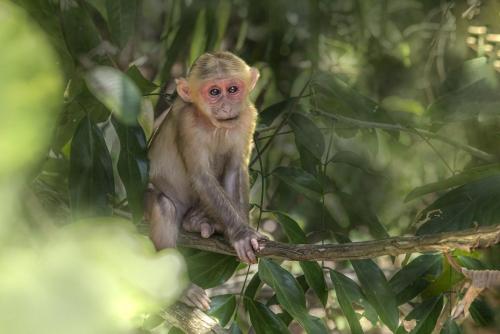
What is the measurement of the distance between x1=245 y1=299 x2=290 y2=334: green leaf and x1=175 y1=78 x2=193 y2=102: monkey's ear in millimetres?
1399

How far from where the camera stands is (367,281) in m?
3.31

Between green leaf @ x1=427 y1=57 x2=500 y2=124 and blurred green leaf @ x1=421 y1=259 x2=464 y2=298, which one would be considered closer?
blurred green leaf @ x1=421 y1=259 x2=464 y2=298

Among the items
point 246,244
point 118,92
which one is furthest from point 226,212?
point 118,92

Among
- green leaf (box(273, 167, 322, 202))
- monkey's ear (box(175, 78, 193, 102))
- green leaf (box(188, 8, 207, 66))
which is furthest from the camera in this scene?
green leaf (box(188, 8, 207, 66))

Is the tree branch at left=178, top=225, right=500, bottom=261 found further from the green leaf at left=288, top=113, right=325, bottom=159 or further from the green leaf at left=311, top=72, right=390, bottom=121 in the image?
the green leaf at left=311, top=72, right=390, bottom=121

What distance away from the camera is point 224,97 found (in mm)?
4043

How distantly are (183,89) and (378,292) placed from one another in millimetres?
1634

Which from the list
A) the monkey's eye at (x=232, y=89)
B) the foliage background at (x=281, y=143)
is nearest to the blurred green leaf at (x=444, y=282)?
Result: the foliage background at (x=281, y=143)

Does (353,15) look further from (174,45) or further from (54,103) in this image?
(54,103)

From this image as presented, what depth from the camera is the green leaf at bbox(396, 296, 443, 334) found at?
3.08m

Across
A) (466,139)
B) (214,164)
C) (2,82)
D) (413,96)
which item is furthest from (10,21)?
(413,96)

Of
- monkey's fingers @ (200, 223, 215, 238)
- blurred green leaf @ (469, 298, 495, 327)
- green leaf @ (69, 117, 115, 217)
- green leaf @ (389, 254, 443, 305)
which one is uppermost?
green leaf @ (69, 117, 115, 217)

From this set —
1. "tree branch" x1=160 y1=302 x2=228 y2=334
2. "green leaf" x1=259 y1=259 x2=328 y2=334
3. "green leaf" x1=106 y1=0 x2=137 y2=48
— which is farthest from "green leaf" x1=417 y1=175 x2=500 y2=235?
"green leaf" x1=106 y1=0 x2=137 y2=48

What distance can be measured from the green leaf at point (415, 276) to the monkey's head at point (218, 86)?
1.20 meters
